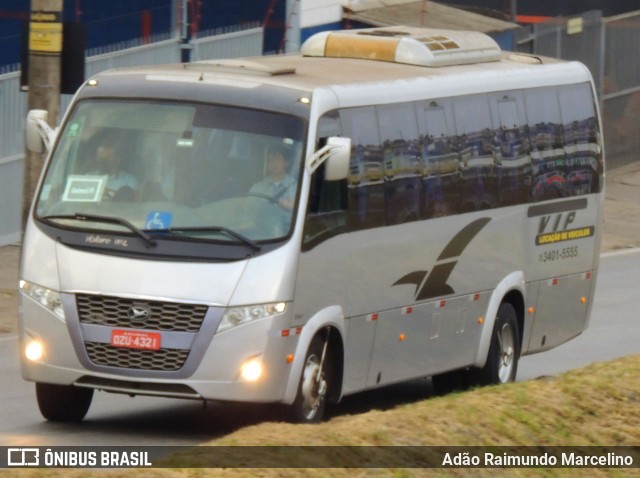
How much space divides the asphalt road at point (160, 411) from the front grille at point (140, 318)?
0.79 metres

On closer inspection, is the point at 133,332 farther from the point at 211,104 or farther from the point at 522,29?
the point at 522,29

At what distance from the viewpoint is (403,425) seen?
1005 centimetres

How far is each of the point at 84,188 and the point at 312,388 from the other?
1.99 metres

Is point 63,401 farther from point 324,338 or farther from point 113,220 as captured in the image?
point 324,338

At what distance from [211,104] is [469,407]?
2.81m

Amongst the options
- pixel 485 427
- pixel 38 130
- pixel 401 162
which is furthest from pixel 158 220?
pixel 485 427

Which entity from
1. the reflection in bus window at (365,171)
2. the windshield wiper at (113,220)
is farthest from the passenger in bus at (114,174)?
the reflection in bus window at (365,171)

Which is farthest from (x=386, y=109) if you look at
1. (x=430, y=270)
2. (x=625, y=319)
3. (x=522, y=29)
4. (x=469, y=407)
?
(x=522, y=29)

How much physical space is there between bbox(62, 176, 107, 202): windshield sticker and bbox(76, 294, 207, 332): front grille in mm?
811

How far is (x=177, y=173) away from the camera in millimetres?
11883

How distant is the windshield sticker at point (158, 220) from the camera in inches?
459

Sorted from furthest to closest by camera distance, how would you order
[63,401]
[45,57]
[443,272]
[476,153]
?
1. [45,57]
2. [476,153]
3. [443,272]
4. [63,401]

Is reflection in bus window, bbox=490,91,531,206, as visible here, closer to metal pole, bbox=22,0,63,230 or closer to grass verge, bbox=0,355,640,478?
grass verge, bbox=0,355,640,478

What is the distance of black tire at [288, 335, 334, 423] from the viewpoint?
1172cm
